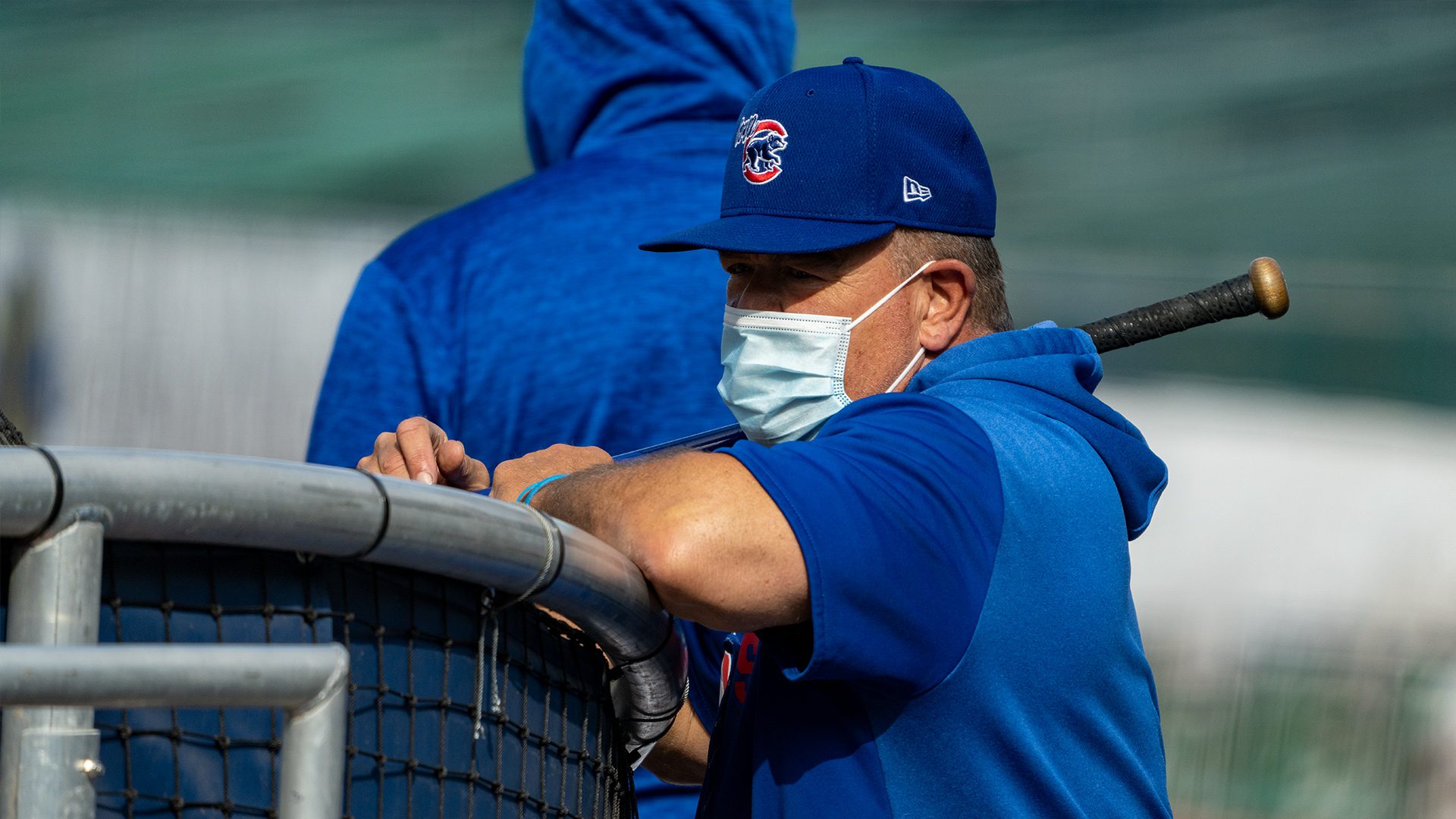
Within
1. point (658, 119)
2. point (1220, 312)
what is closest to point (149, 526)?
point (1220, 312)

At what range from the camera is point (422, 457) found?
1618 mm

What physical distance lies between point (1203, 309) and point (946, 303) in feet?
1.51

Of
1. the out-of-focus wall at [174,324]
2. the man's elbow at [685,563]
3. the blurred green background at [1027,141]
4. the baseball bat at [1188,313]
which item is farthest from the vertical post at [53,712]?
the blurred green background at [1027,141]

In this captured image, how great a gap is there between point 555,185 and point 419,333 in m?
0.34

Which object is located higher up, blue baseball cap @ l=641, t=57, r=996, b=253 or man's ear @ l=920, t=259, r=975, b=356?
blue baseball cap @ l=641, t=57, r=996, b=253

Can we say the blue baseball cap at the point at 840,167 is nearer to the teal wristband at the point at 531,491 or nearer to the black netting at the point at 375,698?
the teal wristband at the point at 531,491

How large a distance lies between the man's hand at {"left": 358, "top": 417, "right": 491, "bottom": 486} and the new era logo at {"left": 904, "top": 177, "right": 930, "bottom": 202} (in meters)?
0.50

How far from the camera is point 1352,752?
658 cm

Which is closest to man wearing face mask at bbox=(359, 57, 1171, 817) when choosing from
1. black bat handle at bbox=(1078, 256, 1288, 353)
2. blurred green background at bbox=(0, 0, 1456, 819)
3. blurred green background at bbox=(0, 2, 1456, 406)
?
black bat handle at bbox=(1078, 256, 1288, 353)

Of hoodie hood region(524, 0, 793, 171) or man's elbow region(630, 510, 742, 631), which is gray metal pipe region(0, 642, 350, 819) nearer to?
man's elbow region(630, 510, 742, 631)

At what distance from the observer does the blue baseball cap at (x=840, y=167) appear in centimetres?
161

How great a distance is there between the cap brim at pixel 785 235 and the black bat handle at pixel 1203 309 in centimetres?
49

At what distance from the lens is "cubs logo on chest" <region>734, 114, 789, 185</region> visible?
5.37 feet

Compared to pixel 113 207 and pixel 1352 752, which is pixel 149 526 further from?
pixel 113 207
